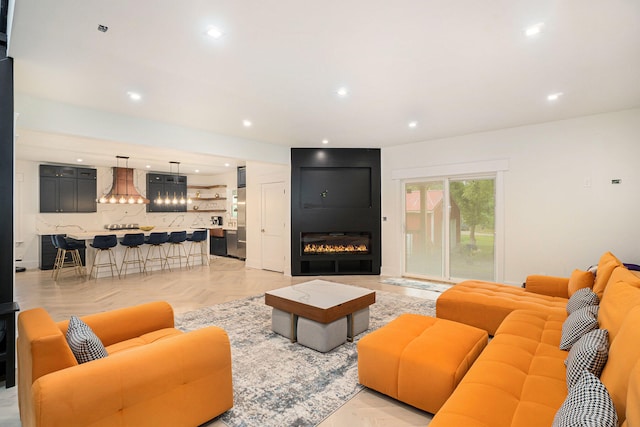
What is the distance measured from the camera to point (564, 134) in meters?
4.63

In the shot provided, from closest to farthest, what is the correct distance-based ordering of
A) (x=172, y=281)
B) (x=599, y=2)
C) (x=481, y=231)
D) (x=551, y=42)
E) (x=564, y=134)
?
1. (x=599, y=2)
2. (x=551, y=42)
3. (x=564, y=134)
4. (x=481, y=231)
5. (x=172, y=281)

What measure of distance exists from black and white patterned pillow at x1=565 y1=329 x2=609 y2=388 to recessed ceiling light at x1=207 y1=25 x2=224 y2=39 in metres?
3.03

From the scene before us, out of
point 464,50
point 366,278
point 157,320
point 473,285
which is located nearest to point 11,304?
point 157,320

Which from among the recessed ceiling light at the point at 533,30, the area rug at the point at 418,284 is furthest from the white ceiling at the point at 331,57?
the area rug at the point at 418,284

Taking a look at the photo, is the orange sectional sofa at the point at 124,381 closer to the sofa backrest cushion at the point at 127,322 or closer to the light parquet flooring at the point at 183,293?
the sofa backrest cushion at the point at 127,322

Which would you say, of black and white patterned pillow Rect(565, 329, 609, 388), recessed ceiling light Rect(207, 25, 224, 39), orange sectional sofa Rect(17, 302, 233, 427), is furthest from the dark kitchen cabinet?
black and white patterned pillow Rect(565, 329, 609, 388)

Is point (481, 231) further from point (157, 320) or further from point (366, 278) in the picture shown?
point (157, 320)

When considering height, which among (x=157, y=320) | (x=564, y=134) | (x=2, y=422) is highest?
(x=564, y=134)

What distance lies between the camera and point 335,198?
6758mm

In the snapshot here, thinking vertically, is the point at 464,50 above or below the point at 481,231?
above

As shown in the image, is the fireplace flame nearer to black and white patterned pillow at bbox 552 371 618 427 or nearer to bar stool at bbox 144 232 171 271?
bar stool at bbox 144 232 171 271

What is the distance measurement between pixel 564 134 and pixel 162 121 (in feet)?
20.0

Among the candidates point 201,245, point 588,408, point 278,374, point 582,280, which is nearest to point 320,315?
point 278,374

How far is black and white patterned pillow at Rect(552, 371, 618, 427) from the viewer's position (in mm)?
1036
